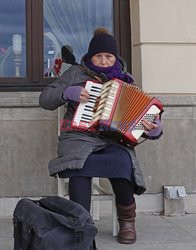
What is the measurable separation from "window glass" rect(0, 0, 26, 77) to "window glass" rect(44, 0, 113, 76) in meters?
0.22

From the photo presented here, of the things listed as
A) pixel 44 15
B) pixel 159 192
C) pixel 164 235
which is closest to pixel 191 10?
pixel 44 15

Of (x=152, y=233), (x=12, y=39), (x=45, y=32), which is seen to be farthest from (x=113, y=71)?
(x=12, y=39)

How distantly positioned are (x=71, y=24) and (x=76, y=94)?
173 cm

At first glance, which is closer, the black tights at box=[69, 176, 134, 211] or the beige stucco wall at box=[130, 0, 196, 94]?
the black tights at box=[69, 176, 134, 211]

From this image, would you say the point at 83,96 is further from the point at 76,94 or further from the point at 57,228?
A: the point at 57,228

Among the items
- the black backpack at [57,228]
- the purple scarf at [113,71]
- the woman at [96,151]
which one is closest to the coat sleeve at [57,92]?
the woman at [96,151]

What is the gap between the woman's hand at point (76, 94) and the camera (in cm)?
342

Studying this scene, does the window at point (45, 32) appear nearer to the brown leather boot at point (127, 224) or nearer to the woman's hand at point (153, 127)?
the woman's hand at point (153, 127)

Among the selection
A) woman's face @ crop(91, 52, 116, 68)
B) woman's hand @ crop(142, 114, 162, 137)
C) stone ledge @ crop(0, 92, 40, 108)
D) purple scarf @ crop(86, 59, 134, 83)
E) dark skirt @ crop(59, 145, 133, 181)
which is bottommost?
dark skirt @ crop(59, 145, 133, 181)

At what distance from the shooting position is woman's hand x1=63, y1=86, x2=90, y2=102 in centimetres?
342

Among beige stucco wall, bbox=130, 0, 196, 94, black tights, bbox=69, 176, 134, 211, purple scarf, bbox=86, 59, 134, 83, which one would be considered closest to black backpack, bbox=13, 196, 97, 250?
black tights, bbox=69, 176, 134, 211

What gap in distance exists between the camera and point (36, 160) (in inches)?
179

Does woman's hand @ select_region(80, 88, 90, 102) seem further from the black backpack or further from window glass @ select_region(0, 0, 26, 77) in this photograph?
window glass @ select_region(0, 0, 26, 77)

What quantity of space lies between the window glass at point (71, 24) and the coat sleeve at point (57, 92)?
110 centimetres
